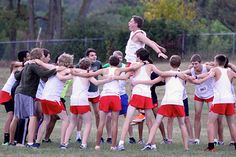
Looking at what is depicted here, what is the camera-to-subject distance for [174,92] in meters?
15.6

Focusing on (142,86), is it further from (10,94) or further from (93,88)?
(10,94)

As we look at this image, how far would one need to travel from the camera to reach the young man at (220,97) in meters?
15.6

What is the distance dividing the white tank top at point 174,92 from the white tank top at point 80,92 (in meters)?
1.64

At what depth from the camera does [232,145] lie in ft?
55.9

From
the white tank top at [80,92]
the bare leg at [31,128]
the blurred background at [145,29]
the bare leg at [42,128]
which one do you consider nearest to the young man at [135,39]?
the white tank top at [80,92]

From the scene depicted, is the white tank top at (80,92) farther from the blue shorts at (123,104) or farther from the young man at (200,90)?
the young man at (200,90)

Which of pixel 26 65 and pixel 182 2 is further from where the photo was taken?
pixel 182 2

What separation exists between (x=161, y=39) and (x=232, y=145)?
29915mm

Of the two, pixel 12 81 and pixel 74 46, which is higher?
pixel 74 46

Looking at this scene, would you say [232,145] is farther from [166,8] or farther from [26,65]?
[166,8]

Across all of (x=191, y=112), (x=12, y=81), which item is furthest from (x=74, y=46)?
(x=12, y=81)

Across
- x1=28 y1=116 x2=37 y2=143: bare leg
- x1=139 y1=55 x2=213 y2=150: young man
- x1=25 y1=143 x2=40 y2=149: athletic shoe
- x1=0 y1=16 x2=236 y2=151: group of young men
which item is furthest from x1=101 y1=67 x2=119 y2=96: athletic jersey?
x1=25 y1=143 x2=40 y2=149: athletic shoe

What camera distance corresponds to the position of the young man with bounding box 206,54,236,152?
51.2ft

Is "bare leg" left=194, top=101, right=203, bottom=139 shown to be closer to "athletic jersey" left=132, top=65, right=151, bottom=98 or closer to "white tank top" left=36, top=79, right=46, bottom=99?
"athletic jersey" left=132, top=65, right=151, bottom=98
